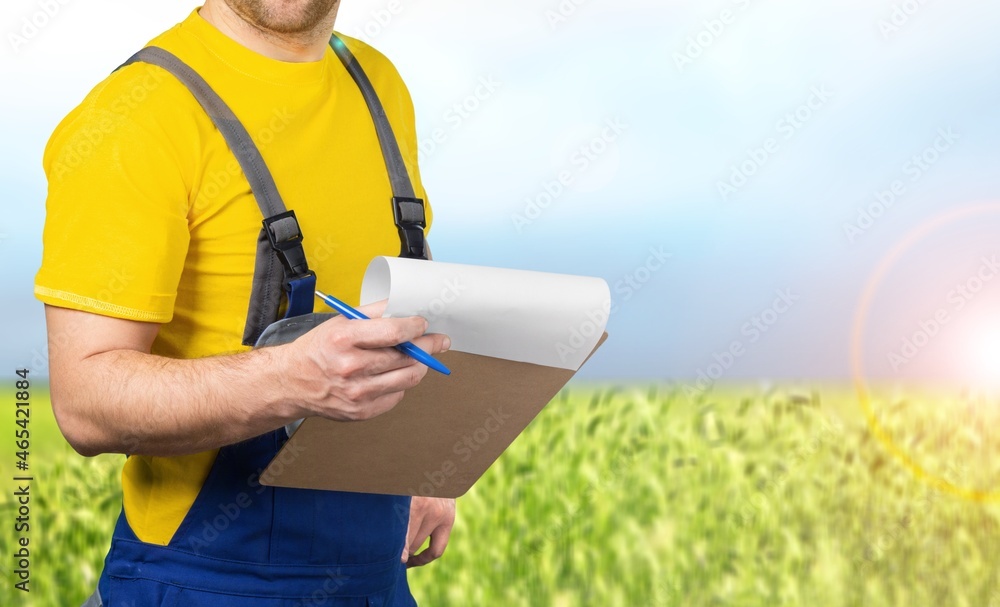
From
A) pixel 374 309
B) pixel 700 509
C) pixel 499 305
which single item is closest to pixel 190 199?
pixel 374 309

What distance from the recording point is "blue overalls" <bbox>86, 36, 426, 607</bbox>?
1626 mm

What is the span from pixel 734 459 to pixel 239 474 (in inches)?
113

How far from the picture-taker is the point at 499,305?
1.32 meters

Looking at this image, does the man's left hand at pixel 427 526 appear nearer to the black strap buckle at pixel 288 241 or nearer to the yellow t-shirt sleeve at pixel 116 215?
the black strap buckle at pixel 288 241

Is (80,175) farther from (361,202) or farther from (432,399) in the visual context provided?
(432,399)

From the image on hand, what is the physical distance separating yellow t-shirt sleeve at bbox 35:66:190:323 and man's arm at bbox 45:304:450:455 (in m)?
0.04

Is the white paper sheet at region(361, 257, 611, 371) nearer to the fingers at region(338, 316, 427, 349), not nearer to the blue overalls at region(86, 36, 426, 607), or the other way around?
the fingers at region(338, 316, 427, 349)

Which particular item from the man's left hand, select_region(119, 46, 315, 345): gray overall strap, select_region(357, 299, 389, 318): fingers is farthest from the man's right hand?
the man's left hand

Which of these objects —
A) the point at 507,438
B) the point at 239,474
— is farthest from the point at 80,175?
the point at 507,438

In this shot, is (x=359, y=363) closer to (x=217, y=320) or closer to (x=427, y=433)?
(x=427, y=433)

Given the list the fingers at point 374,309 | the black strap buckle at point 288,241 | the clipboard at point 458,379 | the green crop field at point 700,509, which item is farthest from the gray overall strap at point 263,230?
the green crop field at point 700,509

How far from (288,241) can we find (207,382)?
29 centimetres

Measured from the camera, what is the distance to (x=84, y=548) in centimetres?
383

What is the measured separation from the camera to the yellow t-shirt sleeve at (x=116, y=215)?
1495mm
